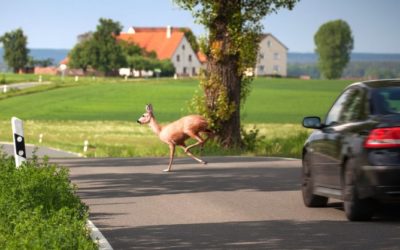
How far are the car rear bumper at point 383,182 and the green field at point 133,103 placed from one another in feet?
→ 192

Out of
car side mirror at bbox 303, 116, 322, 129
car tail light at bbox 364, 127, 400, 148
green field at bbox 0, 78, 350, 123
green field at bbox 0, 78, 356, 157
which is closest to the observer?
car tail light at bbox 364, 127, 400, 148

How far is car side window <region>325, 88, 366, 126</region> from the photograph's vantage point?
1418cm

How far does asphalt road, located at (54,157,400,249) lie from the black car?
0.96 feet

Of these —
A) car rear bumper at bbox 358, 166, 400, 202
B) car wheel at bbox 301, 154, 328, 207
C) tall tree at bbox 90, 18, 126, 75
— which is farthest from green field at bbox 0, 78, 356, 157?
tall tree at bbox 90, 18, 126, 75

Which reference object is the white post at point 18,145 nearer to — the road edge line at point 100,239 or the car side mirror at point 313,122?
the road edge line at point 100,239

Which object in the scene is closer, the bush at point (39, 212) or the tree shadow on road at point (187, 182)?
the bush at point (39, 212)

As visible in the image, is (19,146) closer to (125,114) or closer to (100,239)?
(100,239)

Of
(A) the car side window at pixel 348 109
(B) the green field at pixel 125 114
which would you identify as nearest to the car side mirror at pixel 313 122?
(A) the car side window at pixel 348 109

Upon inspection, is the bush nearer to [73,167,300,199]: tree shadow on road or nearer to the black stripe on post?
the black stripe on post

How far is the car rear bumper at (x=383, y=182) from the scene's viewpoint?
43.1 feet

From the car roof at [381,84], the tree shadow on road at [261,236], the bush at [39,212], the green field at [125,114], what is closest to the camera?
the bush at [39,212]

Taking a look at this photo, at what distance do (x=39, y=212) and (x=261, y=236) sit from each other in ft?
7.70

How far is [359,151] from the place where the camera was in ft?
44.3

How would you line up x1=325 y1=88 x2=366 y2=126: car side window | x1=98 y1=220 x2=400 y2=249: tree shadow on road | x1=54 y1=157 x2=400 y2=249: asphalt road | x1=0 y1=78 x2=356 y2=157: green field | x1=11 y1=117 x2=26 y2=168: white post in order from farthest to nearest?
x1=0 y1=78 x2=356 y2=157: green field → x1=11 y1=117 x2=26 y2=168: white post → x1=325 y1=88 x2=366 y2=126: car side window → x1=54 y1=157 x2=400 y2=249: asphalt road → x1=98 y1=220 x2=400 y2=249: tree shadow on road
